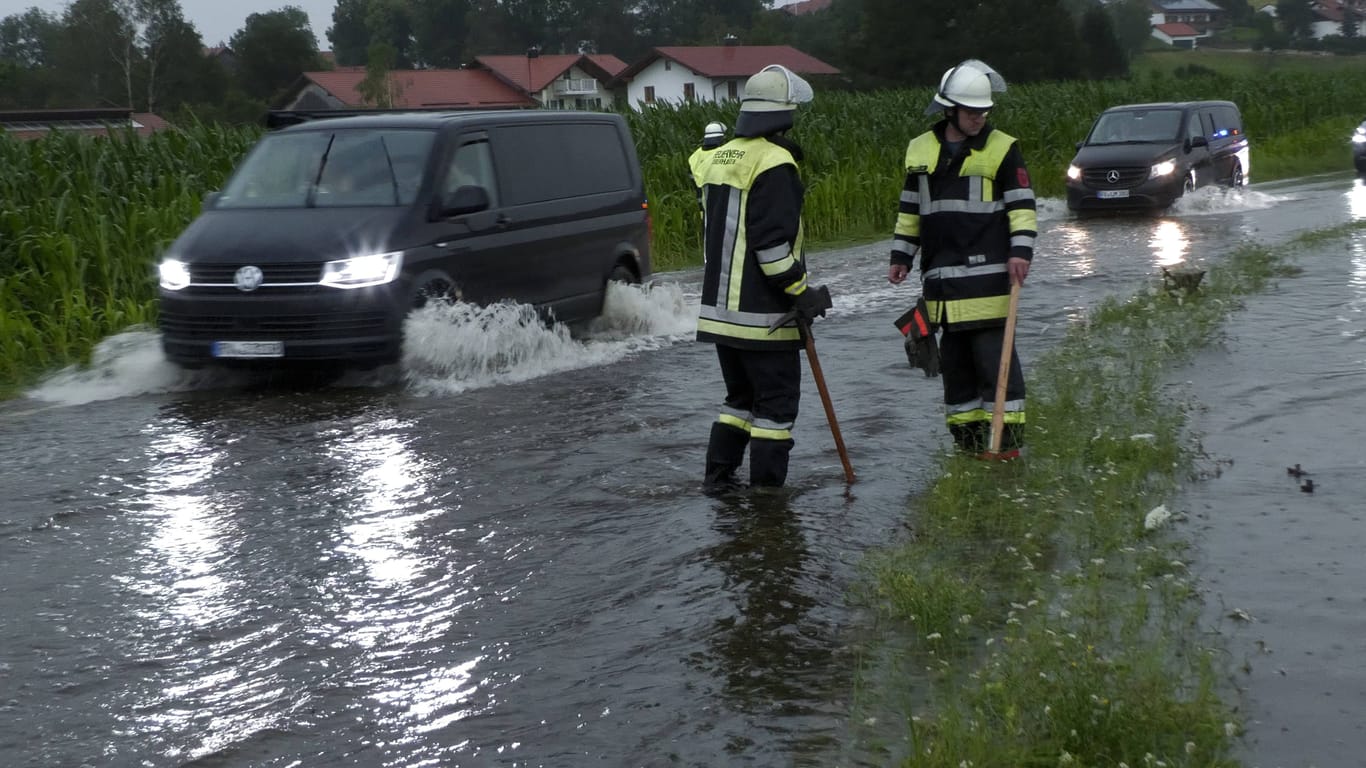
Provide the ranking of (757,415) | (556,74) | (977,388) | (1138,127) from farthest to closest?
(556,74) → (1138,127) → (977,388) → (757,415)

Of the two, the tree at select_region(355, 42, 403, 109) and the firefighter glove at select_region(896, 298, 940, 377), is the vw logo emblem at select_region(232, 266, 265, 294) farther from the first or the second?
the tree at select_region(355, 42, 403, 109)

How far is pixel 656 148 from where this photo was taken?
22.4m

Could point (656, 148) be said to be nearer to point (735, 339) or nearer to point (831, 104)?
point (831, 104)

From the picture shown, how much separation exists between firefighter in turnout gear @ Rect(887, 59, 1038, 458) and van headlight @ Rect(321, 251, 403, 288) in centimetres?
395

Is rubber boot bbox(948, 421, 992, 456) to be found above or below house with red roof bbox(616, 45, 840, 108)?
below

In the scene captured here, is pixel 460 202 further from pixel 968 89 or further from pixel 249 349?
pixel 968 89

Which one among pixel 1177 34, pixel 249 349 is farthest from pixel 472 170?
pixel 1177 34

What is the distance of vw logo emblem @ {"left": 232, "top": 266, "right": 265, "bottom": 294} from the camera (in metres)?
10.3

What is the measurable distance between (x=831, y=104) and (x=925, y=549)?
23.4 meters

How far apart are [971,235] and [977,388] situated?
31.3 inches

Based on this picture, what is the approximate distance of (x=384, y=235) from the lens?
10500 millimetres

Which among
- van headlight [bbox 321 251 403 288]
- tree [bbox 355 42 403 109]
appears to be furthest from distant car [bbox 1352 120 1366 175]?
tree [bbox 355 42 403 109]

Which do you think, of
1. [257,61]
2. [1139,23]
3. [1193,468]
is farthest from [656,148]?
[1139,23]

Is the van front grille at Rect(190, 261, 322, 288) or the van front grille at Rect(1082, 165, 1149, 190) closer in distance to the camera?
the van front grille at Rect(190, 261, 322, 288)
